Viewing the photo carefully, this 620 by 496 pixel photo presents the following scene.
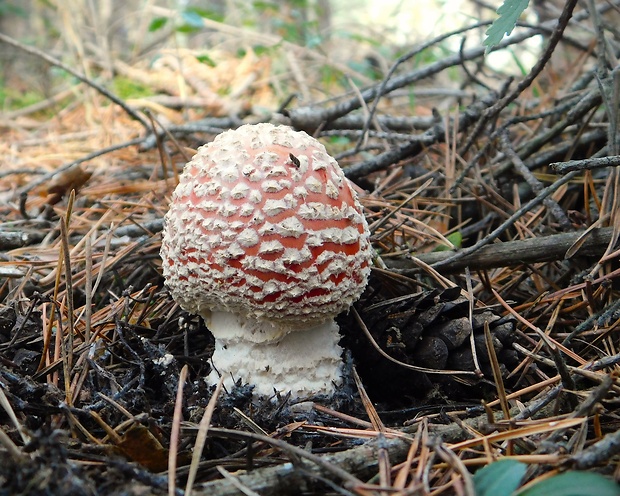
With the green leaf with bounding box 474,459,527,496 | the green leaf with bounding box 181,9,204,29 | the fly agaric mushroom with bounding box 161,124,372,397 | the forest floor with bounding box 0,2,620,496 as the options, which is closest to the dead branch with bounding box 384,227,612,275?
the forest floor with bounding box 0,2,620,496

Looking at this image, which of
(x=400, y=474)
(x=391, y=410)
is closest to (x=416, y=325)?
(x=391, y=410)

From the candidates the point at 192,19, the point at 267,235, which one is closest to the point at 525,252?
the point at 267,235

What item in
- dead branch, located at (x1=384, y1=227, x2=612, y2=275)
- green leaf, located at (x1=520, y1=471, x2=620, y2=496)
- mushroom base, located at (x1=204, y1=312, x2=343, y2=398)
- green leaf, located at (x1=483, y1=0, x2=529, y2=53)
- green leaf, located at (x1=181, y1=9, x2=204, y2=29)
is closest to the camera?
green leaf, located at (x1=520, y1=471, x2=620, y2=496)

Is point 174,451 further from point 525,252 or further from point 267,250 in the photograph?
point 525,252

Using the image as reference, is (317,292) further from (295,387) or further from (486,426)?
(486,426)

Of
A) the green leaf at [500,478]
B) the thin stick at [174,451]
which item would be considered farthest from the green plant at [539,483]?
the thin stick at [174,451]

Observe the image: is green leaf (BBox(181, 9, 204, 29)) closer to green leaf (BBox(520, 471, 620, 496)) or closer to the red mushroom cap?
the red mushroom cap
